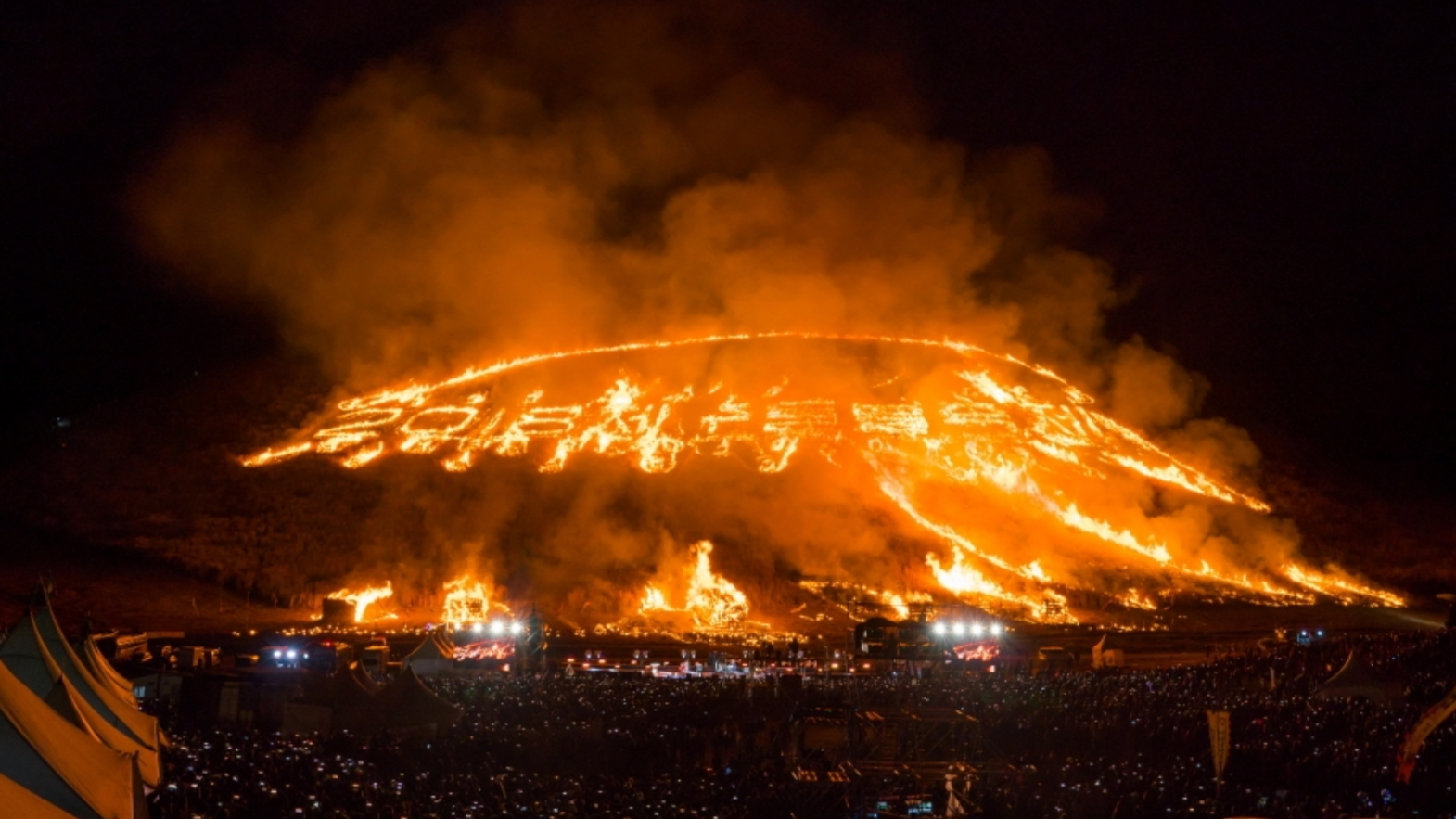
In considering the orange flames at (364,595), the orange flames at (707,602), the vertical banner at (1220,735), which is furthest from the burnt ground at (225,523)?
the vertical banner at (1220,735)

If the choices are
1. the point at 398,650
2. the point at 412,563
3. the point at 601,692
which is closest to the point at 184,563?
the point at 412,563

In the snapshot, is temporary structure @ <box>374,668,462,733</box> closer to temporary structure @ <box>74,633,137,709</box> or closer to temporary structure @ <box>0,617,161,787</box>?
temporary structure @ <box>74,633,137,709</box>

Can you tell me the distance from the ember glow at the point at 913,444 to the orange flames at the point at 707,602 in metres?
0.10

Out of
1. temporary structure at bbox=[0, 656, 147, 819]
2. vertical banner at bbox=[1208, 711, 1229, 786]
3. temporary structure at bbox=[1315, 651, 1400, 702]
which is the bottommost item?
vertical banner at bbox=[1208, 711, 1229, 786]

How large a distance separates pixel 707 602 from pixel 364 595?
13.0 m

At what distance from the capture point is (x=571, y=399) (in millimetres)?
66688

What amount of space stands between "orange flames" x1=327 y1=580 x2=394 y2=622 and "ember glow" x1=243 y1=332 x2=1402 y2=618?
2.72m

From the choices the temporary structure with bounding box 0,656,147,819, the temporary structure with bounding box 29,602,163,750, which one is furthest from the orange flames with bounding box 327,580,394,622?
the temporary structure with bounding box 0,656,147,819

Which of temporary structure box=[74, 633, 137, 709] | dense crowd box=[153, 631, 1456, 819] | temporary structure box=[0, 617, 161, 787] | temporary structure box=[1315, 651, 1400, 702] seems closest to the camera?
temporary structure box=[0, 617, 161, 787]

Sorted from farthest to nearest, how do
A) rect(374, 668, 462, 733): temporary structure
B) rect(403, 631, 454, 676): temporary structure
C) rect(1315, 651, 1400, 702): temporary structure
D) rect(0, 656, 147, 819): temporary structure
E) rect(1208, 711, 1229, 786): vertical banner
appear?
rect(403, 631, 454, 676): temporary structure
rect(1315, 651, 1400, 702): temporary structure
rect(374, 668, 462, 733): temporary structure
rect(1208, 711, 1229, 786): vertical banner
rect(0, 656, 147, 819): temporary structure

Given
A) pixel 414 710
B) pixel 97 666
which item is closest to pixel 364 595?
pixel 97 666

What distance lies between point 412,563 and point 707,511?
12.8 meters

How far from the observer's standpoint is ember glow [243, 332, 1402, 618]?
49469 mm

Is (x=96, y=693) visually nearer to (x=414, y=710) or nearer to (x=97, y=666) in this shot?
(x=97, y=666)
